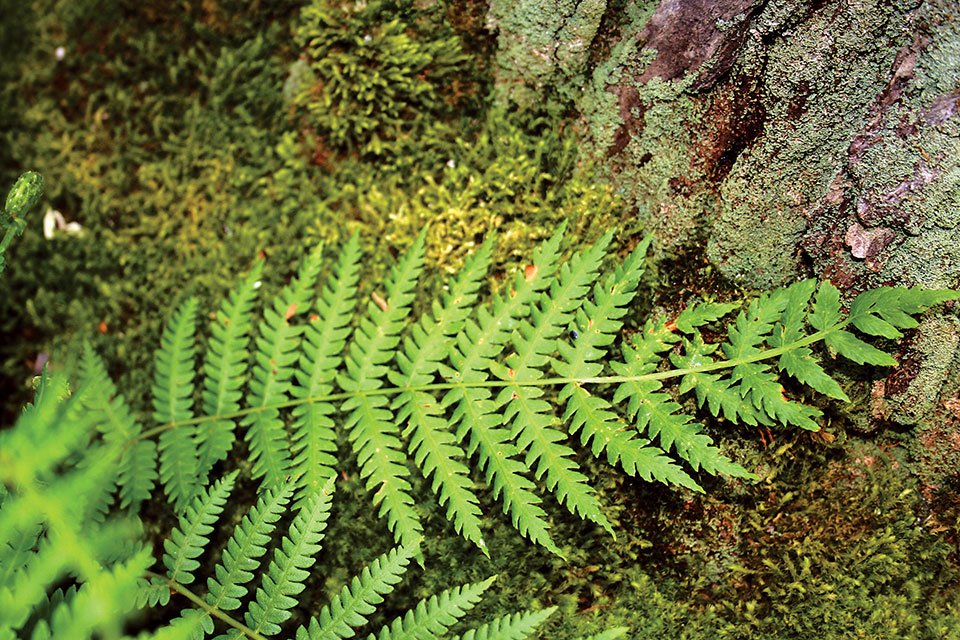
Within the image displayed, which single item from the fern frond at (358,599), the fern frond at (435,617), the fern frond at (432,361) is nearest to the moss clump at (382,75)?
the fern frond at (432,361)

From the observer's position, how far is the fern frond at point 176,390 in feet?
8.92

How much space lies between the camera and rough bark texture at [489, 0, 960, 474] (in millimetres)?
2334

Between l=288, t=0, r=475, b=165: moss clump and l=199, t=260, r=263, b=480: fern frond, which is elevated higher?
l=288, t=0, r=475, b=165: moss clump

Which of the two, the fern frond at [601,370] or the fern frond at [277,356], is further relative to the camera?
the fern frond at [277,356]

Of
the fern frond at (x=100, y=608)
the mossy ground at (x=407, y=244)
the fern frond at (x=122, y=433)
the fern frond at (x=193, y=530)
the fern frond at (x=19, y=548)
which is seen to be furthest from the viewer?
the fern frond at (x=122, y=433)

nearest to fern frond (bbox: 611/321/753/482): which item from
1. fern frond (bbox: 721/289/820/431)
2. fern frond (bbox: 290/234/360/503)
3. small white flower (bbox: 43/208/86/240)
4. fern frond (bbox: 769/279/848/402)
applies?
fern frond (bbox: 721/289/820/431)

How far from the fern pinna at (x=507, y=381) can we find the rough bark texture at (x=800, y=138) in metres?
0.27

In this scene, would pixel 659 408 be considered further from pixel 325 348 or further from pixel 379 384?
pixel 325 348

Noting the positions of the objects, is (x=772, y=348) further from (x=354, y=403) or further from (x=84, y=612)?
(x=84, y=612)

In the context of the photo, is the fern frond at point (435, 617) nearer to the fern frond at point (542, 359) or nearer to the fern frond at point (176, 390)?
the fern frond at point (542, 359)

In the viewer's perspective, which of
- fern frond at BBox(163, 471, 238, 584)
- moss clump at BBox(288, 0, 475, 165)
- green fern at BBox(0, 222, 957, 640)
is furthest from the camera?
moss clump at BBox(288, 0, 475, 165)

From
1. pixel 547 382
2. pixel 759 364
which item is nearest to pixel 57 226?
pixel 547 382

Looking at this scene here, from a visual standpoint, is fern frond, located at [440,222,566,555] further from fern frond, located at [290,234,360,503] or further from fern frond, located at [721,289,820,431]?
fern frond, located at [721,289,820,431]

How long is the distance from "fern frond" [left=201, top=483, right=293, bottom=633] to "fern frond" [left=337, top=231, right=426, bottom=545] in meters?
0.35
